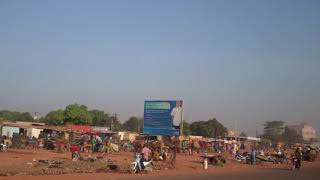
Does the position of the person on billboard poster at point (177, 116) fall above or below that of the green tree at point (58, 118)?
below

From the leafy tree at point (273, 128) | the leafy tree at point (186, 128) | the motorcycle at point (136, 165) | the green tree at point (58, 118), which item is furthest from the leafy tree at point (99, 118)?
the motorcycle at point (136, 165)

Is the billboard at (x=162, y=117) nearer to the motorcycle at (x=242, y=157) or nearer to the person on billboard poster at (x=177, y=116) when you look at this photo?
the person on billboard poster at (x=177, y=116)

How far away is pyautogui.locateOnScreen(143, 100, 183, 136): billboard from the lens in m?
36.4

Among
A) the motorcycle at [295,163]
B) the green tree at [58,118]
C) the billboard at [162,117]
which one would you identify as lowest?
the motorcycle at [295,163]

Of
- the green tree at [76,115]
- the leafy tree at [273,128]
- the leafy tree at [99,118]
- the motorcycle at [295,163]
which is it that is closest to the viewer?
the motorcycle at [295,163]

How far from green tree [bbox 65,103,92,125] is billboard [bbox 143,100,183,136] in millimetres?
48342

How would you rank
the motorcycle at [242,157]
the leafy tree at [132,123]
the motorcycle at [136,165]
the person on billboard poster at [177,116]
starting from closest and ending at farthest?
the motorcycle at [136,165], the person on billboard poster at [177,116], the motorcycle at [242,157], the leafy tree at [132,123]

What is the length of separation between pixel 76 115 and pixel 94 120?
13449mm

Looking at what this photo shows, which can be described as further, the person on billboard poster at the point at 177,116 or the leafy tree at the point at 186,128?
the leafy tree at the point at 186,128

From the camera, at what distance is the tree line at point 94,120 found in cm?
8688

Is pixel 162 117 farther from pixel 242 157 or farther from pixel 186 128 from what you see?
pixel 186 128

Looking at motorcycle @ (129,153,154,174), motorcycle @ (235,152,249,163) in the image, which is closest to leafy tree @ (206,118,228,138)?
motorcycle @ (235,152,249,163)

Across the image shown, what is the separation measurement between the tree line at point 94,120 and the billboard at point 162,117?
40.0m

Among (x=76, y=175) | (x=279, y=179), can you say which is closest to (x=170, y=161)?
(x=279, y=179)
